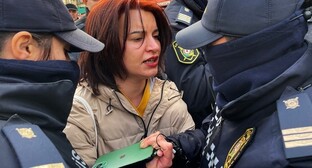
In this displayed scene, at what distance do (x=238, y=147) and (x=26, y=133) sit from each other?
2.49ft

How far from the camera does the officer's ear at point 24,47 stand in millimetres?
1330

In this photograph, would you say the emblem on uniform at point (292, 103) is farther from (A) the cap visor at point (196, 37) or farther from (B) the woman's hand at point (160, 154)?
(B) the woman's hand at point (160, 154)

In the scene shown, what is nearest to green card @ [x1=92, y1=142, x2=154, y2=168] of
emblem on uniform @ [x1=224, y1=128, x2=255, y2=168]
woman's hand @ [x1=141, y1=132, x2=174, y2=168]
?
woman's hand @ [x1=141, y1=132, x2=174, y2=168]

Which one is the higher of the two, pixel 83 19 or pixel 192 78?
pixel 83 19

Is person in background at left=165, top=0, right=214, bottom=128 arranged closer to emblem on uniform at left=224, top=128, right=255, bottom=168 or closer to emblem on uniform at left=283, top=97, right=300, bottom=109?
emblem on uniform at left=224, top=128, right=255, bottom=168

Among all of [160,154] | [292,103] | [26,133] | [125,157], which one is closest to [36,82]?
[26,133]

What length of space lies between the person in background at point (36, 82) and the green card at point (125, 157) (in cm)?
29

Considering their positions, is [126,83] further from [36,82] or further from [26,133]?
[26,133]

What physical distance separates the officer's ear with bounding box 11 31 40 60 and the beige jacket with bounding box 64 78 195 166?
61cm

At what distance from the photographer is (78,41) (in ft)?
5.06

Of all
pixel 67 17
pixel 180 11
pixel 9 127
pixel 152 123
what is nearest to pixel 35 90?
pixel 9 127

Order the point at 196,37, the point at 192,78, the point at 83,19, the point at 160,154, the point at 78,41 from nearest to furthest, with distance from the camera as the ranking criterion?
the point at 78,41, the point at 196,37, the point at 160,154, the point at 192,78, the point at 83,19

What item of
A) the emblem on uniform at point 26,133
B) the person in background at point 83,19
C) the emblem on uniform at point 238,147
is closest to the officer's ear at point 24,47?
the emblem on uniform at point 26,133

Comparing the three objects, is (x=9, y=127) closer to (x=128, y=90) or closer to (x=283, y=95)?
(x=283, y=95)
